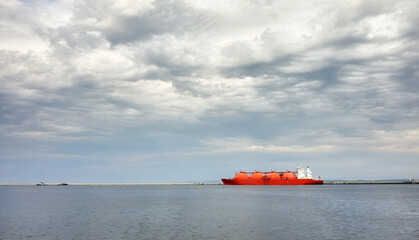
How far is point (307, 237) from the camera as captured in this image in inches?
1393

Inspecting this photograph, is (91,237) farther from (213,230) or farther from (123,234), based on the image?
(213,230)

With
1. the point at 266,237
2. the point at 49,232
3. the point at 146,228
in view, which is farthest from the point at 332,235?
the point at 49,232

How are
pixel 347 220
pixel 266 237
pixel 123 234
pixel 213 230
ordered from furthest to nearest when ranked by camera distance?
pixel 347 220 < pixel 213 230 < pixel 123 234 < pixel 266 237

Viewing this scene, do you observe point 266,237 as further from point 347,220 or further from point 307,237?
point 347,220

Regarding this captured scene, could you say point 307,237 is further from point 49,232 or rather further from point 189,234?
point 49,232

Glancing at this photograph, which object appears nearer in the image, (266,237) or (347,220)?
(266,237)

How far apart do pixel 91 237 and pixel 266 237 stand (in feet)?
59.5

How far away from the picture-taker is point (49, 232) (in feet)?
130

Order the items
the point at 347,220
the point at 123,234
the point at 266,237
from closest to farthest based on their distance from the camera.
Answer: the point at 266,237
the point at 123,234
the point at 347,220

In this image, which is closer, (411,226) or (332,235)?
(332,235)

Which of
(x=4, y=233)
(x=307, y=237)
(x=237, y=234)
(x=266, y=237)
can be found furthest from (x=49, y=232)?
(x=307, y=237)

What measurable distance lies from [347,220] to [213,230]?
21.1 m

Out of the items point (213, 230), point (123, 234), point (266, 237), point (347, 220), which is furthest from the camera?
point (347, 220)

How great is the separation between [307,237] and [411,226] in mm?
16148
